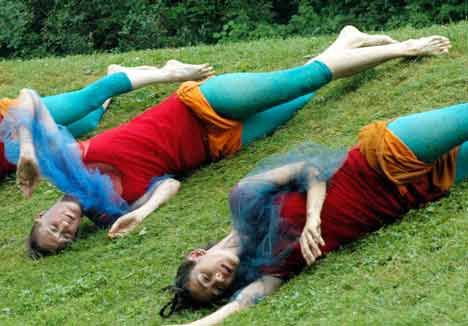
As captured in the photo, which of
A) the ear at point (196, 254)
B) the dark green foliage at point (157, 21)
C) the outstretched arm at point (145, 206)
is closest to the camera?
the ear at point (196, 254)

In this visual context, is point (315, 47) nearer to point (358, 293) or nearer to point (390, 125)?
point (390, 125)

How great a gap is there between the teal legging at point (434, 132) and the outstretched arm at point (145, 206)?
1884 millimetres

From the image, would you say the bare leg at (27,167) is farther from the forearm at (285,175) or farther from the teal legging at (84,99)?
the forearm at (285,175)

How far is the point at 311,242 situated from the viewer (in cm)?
563

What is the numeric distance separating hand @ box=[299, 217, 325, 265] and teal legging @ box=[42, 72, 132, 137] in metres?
2.70

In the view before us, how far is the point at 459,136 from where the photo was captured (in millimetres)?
5766

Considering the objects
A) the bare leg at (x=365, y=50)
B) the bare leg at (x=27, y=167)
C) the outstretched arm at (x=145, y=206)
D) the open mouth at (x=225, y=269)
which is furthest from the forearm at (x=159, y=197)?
the open mouth at (x=225, y=269)

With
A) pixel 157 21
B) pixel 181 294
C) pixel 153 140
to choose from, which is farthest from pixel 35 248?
pixel 157 21

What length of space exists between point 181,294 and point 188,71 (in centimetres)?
278

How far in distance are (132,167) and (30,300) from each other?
1260 mm

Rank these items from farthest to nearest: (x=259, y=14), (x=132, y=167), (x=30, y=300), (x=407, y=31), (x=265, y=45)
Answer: (x=259, y=14)
(x=265, y=45)
(x=407, y=31)
(x=132, y=167)
(x=30, y=300)

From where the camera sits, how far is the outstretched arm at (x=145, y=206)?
23.0 ft

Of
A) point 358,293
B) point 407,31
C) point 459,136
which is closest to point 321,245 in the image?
point 358,293

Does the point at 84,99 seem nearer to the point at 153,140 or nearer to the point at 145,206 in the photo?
the point at 153,140
